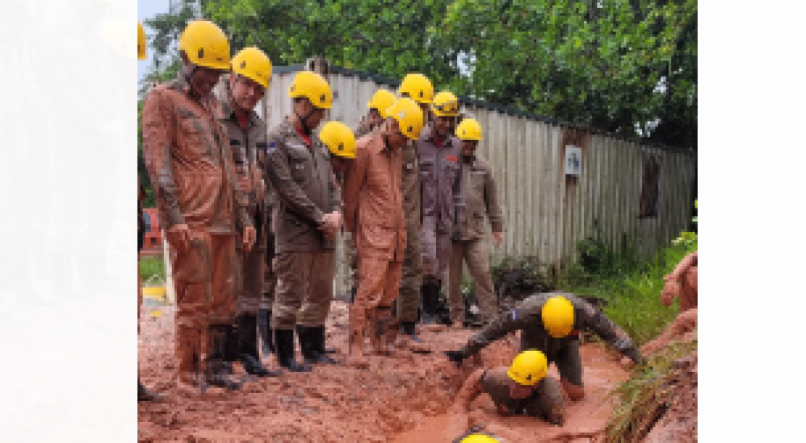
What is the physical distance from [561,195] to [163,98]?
755cm

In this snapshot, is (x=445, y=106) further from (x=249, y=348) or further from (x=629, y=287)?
(x=629, y=287)

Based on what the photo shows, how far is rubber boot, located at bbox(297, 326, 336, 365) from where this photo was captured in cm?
496

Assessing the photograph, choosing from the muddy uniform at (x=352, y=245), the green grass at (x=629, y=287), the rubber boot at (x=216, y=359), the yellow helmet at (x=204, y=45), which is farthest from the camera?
the green grass at (x=629, y=287)

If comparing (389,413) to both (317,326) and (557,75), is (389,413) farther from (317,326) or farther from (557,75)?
(557,75)

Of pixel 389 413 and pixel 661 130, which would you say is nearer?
pixel 389 413

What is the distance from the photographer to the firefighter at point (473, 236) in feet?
22.7

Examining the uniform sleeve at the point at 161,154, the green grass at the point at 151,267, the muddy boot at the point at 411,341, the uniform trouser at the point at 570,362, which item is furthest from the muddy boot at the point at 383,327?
the green grass at the point at 151,267

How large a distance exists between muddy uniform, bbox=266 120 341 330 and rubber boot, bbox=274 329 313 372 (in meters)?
0.05

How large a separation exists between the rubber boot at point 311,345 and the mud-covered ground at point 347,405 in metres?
0.17

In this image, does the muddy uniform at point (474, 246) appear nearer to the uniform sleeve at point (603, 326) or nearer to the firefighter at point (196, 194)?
the uniform sleeve at point (603, 326)

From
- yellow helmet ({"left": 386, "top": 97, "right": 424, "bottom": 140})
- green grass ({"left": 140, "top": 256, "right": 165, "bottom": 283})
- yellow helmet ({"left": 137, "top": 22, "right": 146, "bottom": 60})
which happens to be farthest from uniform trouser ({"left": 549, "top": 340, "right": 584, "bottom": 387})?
green grass ({"left": 140, "top": 256, "right": 165, "bottom": 283})

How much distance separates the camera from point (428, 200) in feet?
21.2

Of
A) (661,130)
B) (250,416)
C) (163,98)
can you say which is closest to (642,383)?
(250,416)

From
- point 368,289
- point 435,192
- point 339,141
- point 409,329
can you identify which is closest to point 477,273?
point 435,192
